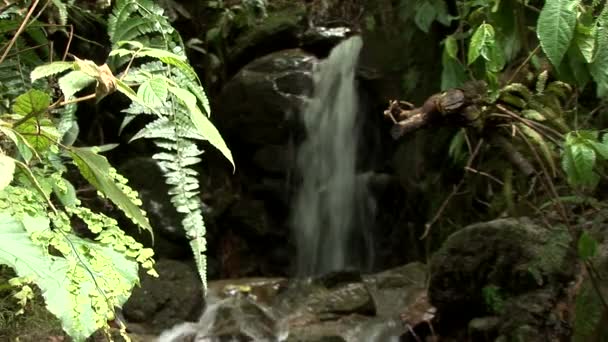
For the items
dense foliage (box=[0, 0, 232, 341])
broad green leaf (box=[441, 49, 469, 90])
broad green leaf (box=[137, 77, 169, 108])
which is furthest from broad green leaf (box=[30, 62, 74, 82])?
broad green leaf (box=[441, 49, 469, 90])

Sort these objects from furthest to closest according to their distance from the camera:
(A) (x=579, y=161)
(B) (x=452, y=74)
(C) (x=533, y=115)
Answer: (B) (x=452, y=74) → (C) (x=533, y=115) → (A) (x=579, y=161)

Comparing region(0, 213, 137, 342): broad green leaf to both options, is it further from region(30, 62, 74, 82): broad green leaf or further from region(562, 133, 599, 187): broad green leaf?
region(562, 133, 599, 187): broad green leaf

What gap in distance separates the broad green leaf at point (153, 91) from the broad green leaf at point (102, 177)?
133mm

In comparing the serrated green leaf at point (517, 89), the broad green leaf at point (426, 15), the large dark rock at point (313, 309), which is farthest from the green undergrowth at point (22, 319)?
the broad green leaf at point (426, 15)

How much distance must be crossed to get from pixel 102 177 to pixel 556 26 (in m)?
1.35

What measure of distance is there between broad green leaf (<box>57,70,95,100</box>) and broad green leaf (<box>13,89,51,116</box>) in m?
0.06

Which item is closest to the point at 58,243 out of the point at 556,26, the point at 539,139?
the point at 556,26

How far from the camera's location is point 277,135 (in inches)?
255

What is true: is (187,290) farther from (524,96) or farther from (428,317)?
(524,96)

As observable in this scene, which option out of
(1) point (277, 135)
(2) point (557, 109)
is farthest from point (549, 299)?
(1) point (277, 135)

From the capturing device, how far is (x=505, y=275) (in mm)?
3170

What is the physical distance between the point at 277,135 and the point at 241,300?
2182 mm

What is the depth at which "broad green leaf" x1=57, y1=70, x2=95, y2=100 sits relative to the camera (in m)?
0.86

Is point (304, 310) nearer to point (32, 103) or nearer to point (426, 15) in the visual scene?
point (426, 15)
